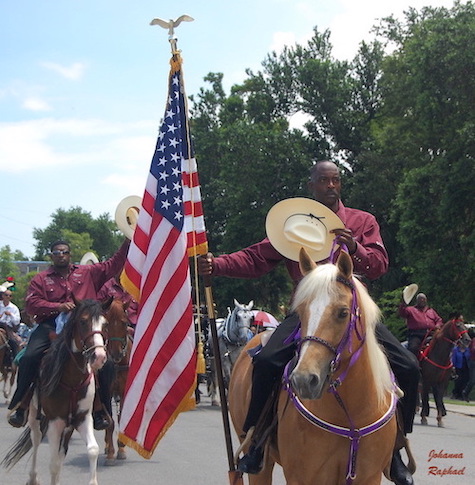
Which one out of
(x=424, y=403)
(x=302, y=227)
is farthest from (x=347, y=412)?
(x=424, y=403)

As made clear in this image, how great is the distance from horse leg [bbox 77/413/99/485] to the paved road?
91cm

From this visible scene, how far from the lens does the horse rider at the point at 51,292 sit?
9797 mm

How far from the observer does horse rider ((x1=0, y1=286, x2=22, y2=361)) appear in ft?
69.6

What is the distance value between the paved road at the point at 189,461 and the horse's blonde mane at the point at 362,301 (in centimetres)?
470

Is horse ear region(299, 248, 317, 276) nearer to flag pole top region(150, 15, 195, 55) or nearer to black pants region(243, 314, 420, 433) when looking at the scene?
black pants region(243, 314, 420, 433)

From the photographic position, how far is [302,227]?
19.6 feet

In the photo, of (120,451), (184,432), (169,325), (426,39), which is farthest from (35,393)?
Result: (426,39)

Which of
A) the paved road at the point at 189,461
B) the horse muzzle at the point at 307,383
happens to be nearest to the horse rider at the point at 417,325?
the paved road at the point at 189,461

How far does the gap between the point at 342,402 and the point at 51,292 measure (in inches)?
215

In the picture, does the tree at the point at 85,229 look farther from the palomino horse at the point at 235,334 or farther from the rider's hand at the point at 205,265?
the rider's hand at the point at 205,265

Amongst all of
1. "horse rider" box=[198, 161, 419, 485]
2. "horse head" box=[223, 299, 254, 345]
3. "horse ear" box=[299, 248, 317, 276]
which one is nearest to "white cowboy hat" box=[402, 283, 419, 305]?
"horse head" box=[223, 299, 254, 345]

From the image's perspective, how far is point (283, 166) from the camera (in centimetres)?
4534

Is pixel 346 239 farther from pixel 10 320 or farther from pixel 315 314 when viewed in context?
pixel 10 320

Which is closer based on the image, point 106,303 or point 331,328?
point 331,328
